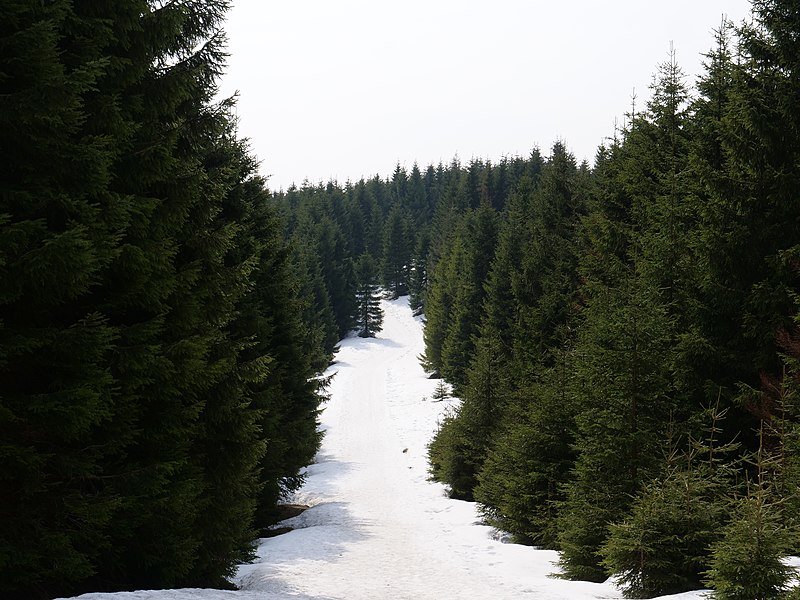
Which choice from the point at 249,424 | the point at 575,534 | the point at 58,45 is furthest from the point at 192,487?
the point at 575,534

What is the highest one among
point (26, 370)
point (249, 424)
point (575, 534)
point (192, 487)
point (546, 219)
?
point (546, 219)

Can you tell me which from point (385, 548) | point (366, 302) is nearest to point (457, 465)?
point (385, 548)

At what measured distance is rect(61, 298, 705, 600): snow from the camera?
1088 cm

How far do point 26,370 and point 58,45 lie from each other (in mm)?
4010

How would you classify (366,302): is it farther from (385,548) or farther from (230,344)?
(230,344)

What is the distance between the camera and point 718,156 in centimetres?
1705

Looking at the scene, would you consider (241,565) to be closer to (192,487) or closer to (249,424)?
(249,424)

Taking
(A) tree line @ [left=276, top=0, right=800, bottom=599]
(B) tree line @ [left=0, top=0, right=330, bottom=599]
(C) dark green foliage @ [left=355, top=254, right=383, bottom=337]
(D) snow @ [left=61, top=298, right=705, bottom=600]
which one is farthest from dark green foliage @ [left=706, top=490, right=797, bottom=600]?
(C) dark green foliage @ [left=355, top=254, right=383, bottom=337]

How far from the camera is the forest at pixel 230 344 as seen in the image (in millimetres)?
6438

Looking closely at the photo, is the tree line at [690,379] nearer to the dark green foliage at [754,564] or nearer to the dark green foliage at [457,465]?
the dark green foliage at [754,564]

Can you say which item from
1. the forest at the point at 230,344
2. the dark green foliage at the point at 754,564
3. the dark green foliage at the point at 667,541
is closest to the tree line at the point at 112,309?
the forest at the point at 230,344

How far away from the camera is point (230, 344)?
10.4 metres

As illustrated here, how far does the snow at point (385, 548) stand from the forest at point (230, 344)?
0.84 meters

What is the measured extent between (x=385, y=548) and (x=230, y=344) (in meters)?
8.64
